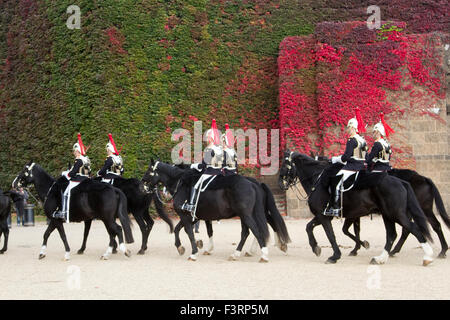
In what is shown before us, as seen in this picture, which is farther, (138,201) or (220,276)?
(138,201)

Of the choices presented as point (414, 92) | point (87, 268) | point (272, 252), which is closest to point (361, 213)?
point (272, 252)

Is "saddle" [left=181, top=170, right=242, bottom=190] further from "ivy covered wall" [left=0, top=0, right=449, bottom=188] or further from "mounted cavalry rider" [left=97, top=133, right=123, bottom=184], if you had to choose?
"ivy covered wall" [left=0, top=0, right=449, bottom=188]

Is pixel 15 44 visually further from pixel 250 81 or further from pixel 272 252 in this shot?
pixel 272 252

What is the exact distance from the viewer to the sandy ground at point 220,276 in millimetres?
7559

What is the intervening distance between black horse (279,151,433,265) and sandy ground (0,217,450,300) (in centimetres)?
41

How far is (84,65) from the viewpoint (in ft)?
77.4

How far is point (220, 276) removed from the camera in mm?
9195

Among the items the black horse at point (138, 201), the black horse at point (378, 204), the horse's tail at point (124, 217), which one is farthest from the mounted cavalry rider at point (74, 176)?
the black horse at point (378, 204)

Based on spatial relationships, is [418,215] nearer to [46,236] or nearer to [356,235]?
[356,235]

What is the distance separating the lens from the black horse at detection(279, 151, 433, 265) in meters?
9.97

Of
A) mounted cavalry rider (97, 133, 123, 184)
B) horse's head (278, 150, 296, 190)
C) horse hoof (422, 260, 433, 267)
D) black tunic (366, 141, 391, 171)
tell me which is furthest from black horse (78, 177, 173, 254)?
horse hoof (422, 260, 433, 267)

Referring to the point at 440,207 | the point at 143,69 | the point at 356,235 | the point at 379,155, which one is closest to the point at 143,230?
the point at 356,235

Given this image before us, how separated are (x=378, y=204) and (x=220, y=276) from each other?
3.14 meters
